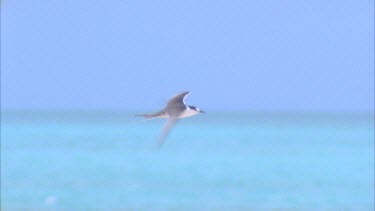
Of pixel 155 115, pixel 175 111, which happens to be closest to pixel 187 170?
pixel 175 111

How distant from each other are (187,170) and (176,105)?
25978mm

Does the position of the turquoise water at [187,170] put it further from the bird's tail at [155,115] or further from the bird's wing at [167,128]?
the bird's tail at [155,115]

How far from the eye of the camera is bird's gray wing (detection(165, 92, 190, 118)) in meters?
8.87

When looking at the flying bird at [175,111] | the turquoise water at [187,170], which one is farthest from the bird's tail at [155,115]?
the turquoise water at [187,170]

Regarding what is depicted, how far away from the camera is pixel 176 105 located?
29.5 feet

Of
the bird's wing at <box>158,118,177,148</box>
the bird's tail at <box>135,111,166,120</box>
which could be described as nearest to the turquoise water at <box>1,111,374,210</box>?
the bird's wing at <box>158,118,177,148</box>

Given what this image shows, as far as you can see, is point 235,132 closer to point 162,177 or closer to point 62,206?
point 162,177

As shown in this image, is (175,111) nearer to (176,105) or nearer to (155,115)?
(176,105)

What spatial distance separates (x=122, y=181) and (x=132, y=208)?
601 cm

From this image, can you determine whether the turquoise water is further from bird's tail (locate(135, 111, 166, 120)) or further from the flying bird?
bird's tail (locate(135, 111, 166, 120))

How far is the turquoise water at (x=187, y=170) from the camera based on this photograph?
85.4 feet

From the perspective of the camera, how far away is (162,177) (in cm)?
3216

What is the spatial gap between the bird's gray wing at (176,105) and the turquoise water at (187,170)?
15513mm

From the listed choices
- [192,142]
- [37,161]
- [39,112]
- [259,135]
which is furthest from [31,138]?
[39,112]
